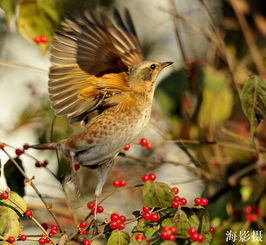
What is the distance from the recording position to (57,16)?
288cm

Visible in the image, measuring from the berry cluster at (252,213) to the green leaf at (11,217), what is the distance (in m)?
1.26

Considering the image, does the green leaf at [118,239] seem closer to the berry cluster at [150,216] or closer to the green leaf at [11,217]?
the berry cluster at [150,216]

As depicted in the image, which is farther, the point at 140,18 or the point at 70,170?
the point at 140,18

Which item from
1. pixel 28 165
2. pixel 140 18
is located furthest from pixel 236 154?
pixel 140 18

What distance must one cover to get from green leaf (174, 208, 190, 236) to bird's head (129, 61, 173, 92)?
1340 millimetres

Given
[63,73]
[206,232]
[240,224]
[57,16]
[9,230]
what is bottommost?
[240,224]

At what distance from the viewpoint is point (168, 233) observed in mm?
2355

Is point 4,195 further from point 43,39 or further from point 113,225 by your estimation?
point 43,39

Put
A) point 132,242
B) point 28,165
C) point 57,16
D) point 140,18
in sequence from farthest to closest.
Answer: point 140,18 → point 28,165 → point 57,16 → point 132,242

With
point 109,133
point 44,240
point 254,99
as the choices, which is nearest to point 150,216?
point 44,240

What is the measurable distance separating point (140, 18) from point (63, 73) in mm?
3987

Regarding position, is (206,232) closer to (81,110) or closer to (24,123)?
(81,110)

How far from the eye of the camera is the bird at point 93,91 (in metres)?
3.57

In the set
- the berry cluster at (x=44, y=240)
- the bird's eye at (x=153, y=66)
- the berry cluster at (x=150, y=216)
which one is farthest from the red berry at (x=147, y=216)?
the bird's eye at (x=153, y=66)
